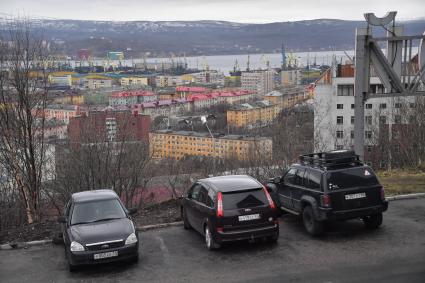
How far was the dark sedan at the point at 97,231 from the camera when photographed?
9.30 m

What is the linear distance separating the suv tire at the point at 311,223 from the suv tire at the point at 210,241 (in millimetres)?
2040

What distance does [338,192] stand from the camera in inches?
409

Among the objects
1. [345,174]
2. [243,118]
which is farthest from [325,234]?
[243,118]

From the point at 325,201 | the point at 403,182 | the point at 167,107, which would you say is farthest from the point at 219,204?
the point at 167,107

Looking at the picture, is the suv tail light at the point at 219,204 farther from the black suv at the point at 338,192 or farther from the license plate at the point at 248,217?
the black suv at the point at 338,192

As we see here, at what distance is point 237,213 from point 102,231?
254 cm

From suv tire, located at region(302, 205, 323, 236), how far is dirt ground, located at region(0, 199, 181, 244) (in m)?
3.39

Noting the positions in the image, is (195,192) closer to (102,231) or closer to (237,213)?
(237,213)

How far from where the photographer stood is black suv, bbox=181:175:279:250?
32.6 ft

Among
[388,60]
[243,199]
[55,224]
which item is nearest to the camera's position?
[243,199]

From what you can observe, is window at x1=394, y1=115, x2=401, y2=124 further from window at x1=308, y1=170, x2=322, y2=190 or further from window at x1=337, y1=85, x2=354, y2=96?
window at x1=337, y1=85, x2=354, y2=96

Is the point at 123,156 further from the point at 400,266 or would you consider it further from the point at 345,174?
the point at 400,266

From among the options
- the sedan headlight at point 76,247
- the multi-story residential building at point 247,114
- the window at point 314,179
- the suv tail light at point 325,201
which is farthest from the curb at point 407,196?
the multi-story residential building at point 247,114

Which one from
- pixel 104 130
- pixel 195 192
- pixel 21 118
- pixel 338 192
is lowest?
pixel 195 192
